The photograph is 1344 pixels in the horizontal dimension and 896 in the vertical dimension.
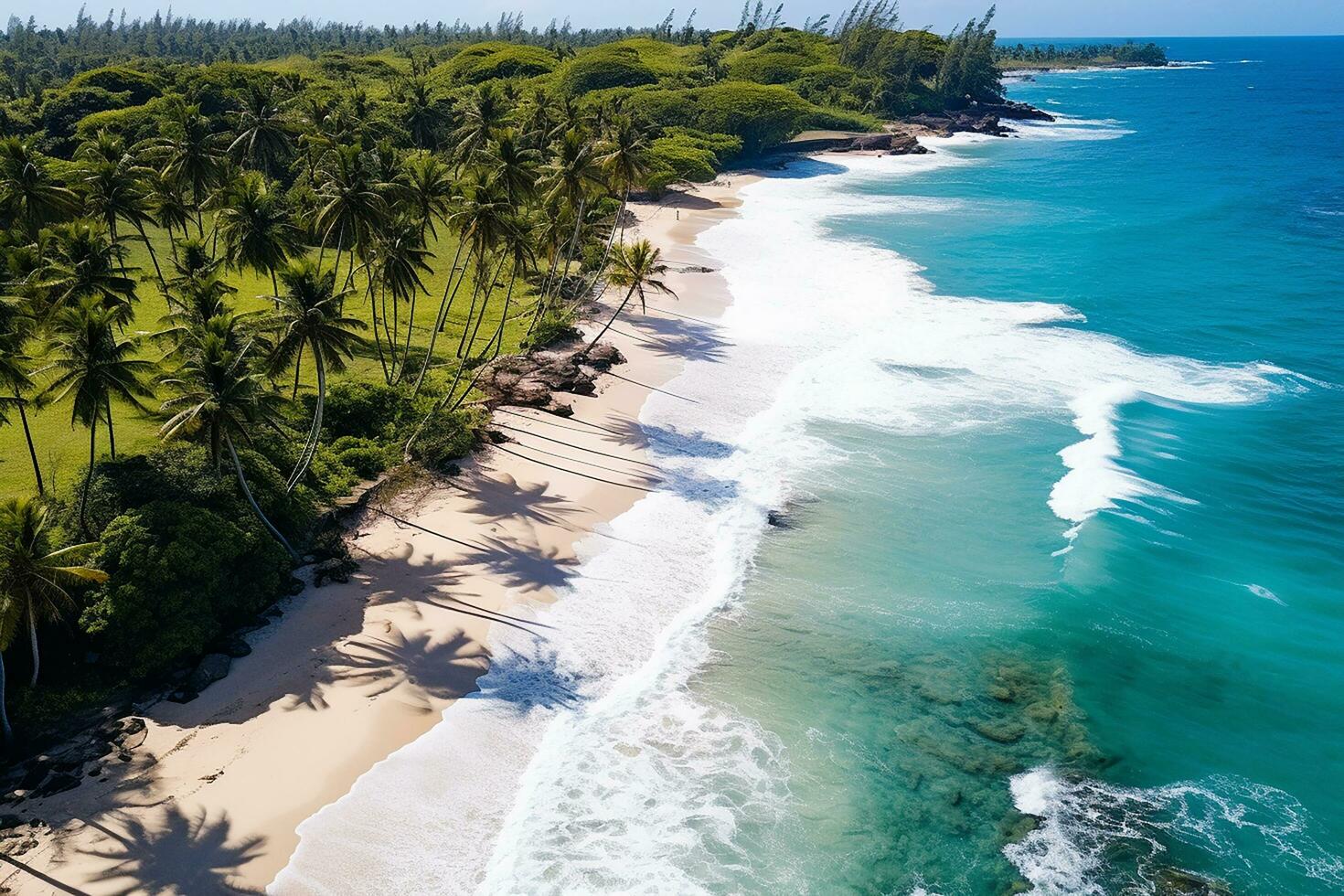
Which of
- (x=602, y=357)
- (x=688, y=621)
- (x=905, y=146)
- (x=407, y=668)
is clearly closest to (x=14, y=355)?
(x=407, y=668)

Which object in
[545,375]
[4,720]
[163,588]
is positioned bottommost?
[4,720]

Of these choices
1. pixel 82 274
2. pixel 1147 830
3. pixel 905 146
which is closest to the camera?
pixel 1147 830

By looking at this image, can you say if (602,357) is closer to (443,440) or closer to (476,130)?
(443,440)

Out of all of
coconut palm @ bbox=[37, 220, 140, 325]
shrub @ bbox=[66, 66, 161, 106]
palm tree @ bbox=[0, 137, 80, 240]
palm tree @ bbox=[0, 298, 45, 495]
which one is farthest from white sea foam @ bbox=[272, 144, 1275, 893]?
shrub @ bbox=[66, 66, 161, 106]

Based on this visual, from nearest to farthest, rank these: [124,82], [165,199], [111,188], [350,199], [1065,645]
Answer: [1065,645]
[350,199]
[111,188]
[165,199]
[124,82]

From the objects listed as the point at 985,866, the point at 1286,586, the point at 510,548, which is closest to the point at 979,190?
the point at 1286,586

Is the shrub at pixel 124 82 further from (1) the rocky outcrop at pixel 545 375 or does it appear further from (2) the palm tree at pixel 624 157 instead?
(1) the rocky outcrop at pixel 545 375

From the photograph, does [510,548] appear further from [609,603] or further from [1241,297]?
[1241,297]
